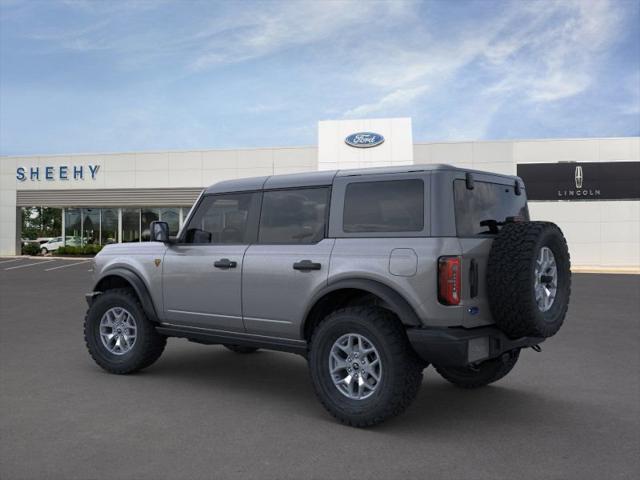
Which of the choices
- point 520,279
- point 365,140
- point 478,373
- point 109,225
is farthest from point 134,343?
point 109,225

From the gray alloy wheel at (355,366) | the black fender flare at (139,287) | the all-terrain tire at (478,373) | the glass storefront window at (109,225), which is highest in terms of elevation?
the glass storefront window at (109,225)

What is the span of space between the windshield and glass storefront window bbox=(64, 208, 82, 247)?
116 ft

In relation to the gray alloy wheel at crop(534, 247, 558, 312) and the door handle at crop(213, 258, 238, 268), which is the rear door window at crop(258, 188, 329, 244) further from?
the gray alloy wheel at crop(534, 247, 558, 312)

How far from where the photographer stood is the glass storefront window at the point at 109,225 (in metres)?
36.4

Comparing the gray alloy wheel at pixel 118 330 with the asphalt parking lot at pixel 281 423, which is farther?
the gray alloy wheel at pixel 118 330

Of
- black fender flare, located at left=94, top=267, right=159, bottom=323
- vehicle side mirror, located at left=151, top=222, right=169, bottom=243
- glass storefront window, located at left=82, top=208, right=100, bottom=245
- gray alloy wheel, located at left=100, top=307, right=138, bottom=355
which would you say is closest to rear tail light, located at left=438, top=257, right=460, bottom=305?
vehicle side mirror, located at left=151, top=222, right=169, bottom=243

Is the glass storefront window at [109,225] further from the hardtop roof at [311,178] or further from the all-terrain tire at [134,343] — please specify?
the hardtop roof at [311,178]

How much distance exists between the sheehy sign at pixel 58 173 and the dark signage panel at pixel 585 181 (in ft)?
78.3

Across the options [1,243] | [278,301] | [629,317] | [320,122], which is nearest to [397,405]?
[278,301]

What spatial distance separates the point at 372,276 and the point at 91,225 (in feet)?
115

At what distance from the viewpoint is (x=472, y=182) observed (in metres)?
4.73

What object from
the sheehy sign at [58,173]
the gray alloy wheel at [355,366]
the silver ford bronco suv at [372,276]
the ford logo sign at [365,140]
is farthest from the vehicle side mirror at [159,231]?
the sheehy sign at [58,173]

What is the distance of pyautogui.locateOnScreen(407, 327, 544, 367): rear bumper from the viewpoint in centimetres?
430

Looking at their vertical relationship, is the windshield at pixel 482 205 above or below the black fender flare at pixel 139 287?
above
